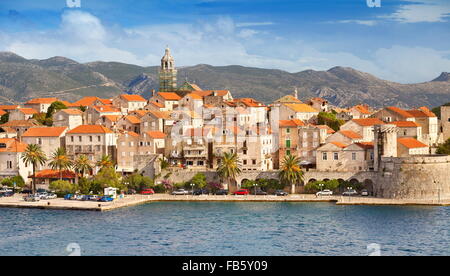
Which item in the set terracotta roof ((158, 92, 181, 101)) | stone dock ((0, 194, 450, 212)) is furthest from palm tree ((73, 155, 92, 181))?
terracotta roof ((158, 92, 181, 101))

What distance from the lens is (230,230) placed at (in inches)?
2504

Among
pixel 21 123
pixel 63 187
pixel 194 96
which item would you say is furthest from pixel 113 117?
pixel 63 187

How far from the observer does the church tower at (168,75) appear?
4737 inches

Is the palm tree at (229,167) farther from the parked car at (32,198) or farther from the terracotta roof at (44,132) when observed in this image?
the terracotta roof at (44,132)

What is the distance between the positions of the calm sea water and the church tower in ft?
143

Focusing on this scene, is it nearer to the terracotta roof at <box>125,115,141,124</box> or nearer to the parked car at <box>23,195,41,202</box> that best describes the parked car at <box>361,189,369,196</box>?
the terracotta roof at <box>125,115,141,124</box>

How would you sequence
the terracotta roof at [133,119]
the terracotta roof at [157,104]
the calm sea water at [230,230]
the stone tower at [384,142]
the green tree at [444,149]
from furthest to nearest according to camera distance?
the terracotta roof at [157,104] → the terracotta roof at [133,119] → the green tree at [444,149] → the stone tower at [384,142] → the calm sea water at [230,230]

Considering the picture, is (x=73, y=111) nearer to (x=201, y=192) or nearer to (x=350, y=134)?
(x=201, y=192)

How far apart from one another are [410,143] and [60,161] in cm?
3613

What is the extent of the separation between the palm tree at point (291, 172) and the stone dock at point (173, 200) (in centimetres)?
181

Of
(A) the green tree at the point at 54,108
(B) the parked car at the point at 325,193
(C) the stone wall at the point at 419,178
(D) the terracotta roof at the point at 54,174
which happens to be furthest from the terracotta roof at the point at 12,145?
(C) the stone wall at the point at 419,178
